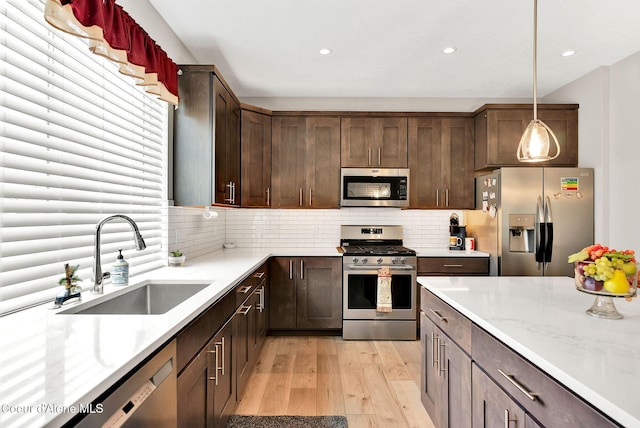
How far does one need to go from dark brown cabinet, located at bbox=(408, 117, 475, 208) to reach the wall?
108 cm

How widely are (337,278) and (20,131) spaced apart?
279 centimetres

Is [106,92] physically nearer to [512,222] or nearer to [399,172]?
[399,172]

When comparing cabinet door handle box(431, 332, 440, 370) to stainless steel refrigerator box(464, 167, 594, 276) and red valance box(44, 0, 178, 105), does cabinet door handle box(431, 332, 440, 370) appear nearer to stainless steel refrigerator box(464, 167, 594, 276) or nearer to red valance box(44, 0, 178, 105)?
stainless steel refrigerator box(464, 167, 594, 276)

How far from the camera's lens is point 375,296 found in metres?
3.55

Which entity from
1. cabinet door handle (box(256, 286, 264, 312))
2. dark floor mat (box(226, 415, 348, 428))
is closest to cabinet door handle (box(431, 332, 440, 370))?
dark floor mat (box(226, 415, 348, 428))

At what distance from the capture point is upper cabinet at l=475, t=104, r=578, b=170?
11.8 feet

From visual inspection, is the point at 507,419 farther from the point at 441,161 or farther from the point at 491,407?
the point at 441,161

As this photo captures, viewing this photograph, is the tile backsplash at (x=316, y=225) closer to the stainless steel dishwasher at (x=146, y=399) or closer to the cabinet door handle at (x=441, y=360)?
the cabinet door handle at (x=441, y=360)

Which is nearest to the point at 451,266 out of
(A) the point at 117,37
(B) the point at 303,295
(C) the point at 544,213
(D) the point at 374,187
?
(C) the point at 544,213

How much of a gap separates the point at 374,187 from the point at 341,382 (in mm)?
2015

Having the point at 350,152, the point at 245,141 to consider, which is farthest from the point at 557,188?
the point at 245,141

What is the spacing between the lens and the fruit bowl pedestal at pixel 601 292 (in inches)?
47.1

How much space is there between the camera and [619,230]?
10.3 ft

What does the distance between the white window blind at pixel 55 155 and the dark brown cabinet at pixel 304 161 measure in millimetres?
1773
